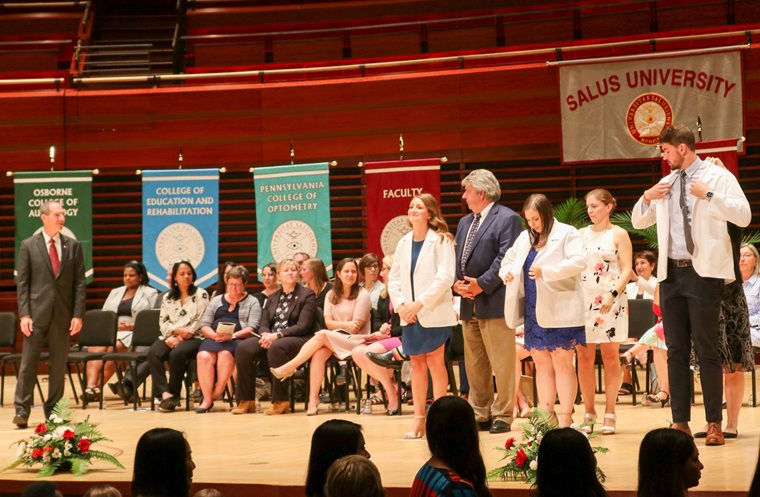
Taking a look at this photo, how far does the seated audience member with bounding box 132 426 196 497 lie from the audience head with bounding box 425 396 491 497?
2.26ft

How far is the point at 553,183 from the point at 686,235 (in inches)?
262

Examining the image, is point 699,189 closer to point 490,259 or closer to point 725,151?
point 490,259

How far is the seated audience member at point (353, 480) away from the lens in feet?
7.82

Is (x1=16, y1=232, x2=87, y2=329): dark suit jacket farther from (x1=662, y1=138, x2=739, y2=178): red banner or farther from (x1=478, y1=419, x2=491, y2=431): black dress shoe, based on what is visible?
(x1=662, y1=138, x2=739, y2=178): red banner

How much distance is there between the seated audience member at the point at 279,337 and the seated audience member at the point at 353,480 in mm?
5503

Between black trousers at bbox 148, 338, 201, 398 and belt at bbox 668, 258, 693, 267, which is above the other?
belt at bbox 668, 258, 693, 267

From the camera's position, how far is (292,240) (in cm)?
1005

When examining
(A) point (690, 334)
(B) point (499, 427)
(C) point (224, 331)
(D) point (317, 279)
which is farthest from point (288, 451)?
(D) point (317, 279)

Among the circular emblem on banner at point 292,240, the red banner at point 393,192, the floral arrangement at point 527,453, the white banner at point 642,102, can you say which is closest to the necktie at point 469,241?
→ the floral arrangement at point 527,453

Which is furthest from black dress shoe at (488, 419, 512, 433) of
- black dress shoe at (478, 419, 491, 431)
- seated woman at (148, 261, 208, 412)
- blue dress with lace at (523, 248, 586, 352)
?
seated woman at (148, 261, 208, 412)

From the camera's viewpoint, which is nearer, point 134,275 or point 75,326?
point 75,326

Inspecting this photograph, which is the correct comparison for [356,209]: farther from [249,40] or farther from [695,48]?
[695,48]

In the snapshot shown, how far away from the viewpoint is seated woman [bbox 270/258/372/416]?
776 cm

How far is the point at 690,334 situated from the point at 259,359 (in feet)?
13.1
